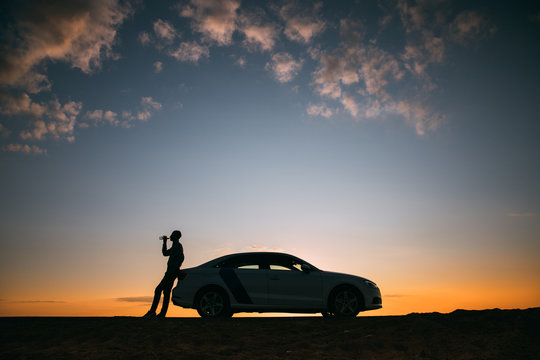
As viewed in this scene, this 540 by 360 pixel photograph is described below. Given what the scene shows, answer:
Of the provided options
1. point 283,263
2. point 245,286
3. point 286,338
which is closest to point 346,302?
point 283,263

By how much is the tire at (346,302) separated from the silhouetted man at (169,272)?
3880 millimetres

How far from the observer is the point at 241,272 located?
10148mm

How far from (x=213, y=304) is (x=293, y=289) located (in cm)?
192

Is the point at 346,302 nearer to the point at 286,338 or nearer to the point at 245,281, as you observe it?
the point at 245,281

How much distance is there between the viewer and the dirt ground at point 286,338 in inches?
272

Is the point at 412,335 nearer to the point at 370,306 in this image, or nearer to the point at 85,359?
the point at 370,306

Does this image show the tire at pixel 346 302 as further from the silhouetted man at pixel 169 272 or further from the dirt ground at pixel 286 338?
the silhouetted man at pixel 169 272

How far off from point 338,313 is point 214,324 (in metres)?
3.15

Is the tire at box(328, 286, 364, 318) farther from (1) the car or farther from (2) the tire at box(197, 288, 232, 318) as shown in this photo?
(2) the tire at box(197, 288, 232, 318)

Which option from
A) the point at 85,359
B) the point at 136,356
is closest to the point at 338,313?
the point at 136,356

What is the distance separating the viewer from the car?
392 inches

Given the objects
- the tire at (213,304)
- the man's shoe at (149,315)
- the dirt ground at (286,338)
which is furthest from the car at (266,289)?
the dirt ground at (286,338)

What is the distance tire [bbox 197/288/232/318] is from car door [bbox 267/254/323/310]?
40.9 inches

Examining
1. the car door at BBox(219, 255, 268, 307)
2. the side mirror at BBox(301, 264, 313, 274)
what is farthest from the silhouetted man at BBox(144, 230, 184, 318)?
the side mirror at BBox(301, 264, 313, 274)
